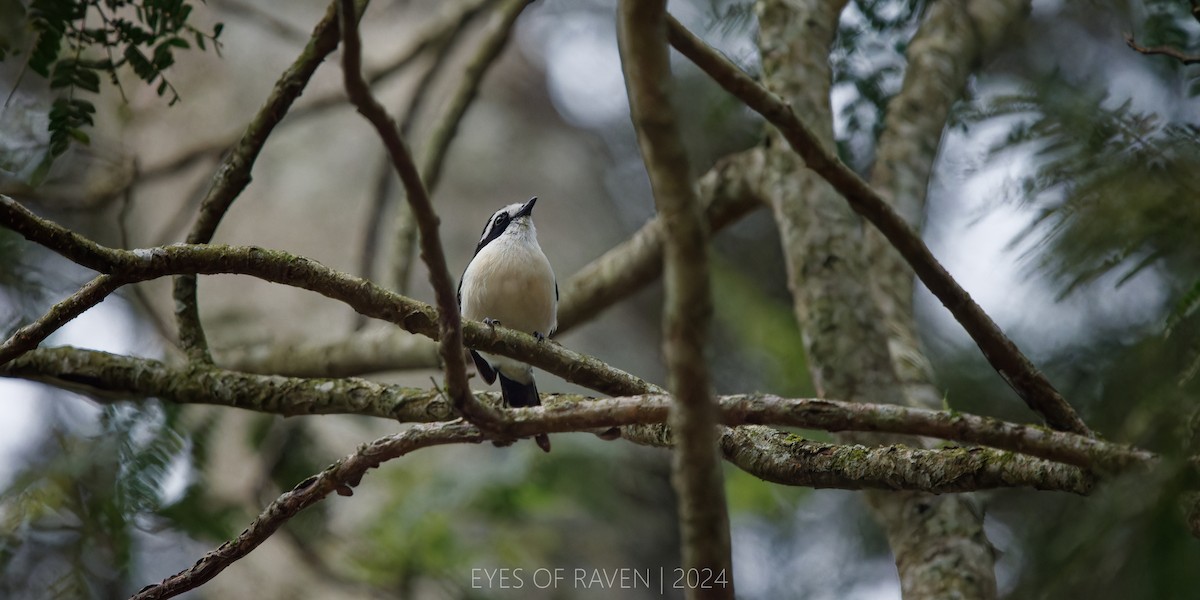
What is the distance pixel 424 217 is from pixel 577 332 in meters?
5.45

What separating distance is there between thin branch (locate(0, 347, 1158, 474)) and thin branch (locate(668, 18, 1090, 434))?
0.60 metres

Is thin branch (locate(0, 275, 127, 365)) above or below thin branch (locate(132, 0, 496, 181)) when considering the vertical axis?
below

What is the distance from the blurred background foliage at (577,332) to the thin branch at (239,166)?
301 mm

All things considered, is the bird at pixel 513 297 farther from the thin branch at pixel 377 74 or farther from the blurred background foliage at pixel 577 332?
the thin branch at pixel 377 74

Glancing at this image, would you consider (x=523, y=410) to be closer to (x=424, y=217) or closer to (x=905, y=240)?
(x=424, y=217)

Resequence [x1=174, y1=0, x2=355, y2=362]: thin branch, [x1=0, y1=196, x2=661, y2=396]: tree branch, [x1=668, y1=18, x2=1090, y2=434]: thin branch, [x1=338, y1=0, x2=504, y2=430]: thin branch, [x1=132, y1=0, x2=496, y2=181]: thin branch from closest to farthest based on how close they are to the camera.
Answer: [x1=338, y1=0, x2=504, y2=430]: thin branch
[x1=0, y1=196, x2=661, y2=396]: tree branch
[x1=668, y1=18, x2=1090, y2=434]: thin branch
[x1=174, y1=0, x2=355, y2=362]: thin branch
[x1=132, y1=0, x2=496, y2=181]: thin branch

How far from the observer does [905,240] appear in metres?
3.07

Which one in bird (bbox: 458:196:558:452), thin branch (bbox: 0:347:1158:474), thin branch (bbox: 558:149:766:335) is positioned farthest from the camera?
thin branch (bbox: 558:149:766:335)

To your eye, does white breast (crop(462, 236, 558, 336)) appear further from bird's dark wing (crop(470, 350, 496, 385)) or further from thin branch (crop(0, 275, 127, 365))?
thin branch (crop(0, 275, 127, 365))

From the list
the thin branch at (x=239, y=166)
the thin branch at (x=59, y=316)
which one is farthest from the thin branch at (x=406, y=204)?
the thin branch at (x=59, y=316)

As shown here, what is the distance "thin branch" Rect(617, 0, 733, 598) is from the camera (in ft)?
5.32

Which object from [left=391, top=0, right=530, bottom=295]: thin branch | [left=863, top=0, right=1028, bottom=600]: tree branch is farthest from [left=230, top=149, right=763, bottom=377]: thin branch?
[left=863, top=0, right=1028, bottom=600]: tree branch

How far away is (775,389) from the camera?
7031 millimetres

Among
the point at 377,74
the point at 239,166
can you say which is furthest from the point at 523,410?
the point at 377,74
